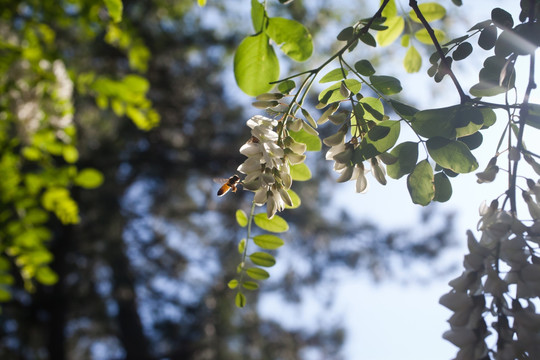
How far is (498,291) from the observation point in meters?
0.41

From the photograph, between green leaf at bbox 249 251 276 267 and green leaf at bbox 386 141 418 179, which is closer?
green leaf at bbox 386 141 418 179

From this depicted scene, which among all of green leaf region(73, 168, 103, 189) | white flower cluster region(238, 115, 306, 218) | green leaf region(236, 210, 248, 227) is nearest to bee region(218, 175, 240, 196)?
green leaf region(236, 210, 248, 227)

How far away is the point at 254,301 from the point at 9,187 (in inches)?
167

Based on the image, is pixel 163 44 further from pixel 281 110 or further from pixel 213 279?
pixel 281 110

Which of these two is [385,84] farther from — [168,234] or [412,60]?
[168,234]

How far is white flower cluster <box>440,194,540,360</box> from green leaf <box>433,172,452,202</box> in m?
0.06

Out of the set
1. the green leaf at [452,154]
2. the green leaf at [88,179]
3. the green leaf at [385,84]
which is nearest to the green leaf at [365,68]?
the green leaf at [385,84]

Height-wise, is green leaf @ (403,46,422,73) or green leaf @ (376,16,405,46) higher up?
green leaf @ (376,16,405,46)

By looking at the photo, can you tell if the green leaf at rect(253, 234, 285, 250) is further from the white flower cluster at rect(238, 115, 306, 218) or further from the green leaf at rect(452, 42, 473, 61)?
the green leaf at rect(452, 42, 473, 61)

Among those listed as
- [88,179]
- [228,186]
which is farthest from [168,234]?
[228,186]

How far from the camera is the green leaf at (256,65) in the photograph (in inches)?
18.9

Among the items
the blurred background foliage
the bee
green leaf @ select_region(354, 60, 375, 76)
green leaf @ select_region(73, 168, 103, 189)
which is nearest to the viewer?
green leaf @ select_region(354, 60, 375, 76)

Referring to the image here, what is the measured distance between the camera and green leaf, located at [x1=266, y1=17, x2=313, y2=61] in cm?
49

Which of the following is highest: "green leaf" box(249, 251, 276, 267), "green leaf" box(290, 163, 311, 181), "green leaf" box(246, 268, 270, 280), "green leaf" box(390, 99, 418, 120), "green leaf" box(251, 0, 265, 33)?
"green leaf" box(251, 0, 265, 33)
